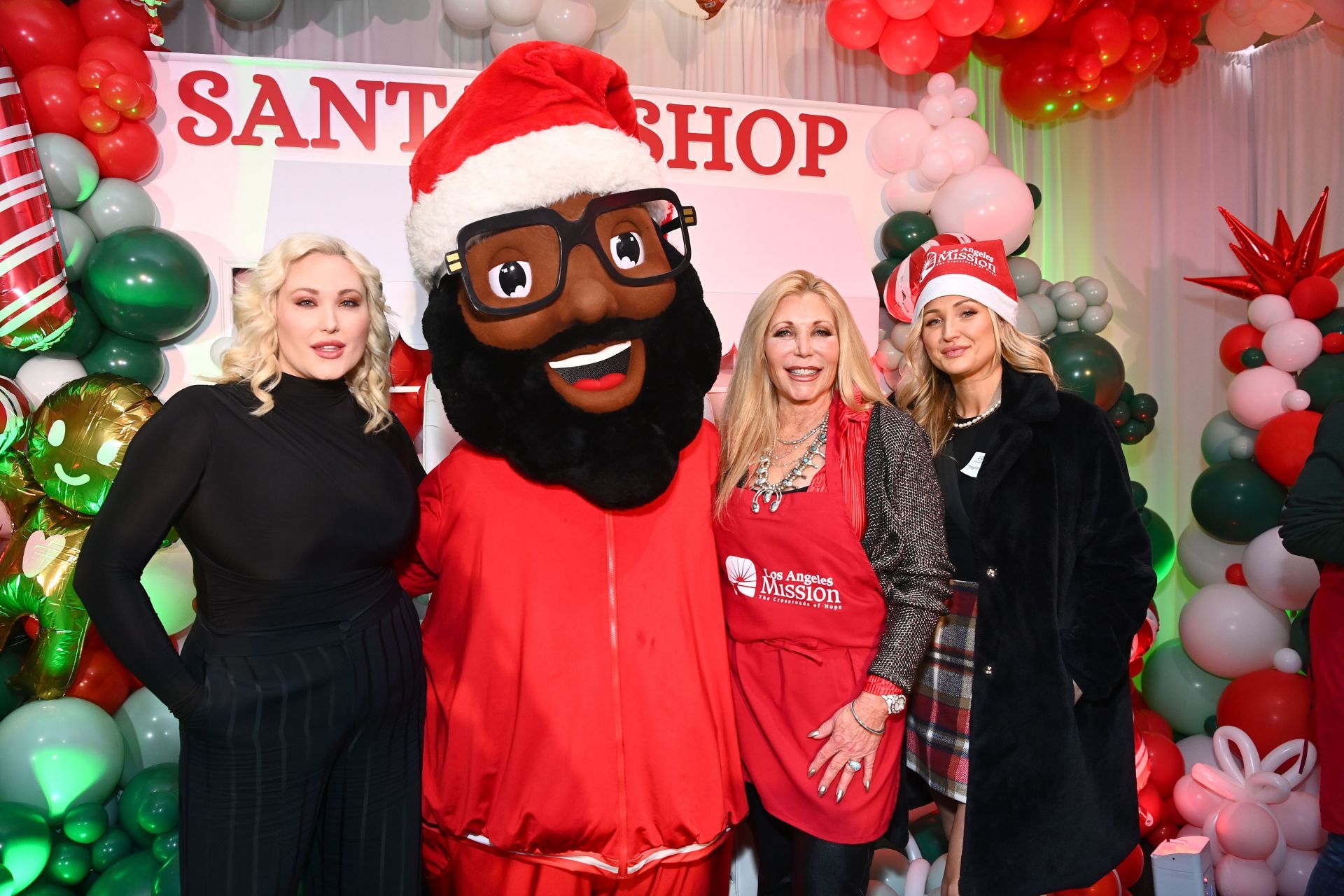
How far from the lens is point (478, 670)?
194cm

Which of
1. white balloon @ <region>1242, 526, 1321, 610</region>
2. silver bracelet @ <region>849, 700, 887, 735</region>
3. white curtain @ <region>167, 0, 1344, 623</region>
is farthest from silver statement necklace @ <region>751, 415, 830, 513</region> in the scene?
white curtain @ <region>167, 0, 1344, 623</region>

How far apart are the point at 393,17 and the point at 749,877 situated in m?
4.00

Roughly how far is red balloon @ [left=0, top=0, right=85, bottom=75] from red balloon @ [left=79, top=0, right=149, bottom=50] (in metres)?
0.07

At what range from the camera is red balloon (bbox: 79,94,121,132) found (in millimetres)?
3326

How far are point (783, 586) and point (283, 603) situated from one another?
1.04 m

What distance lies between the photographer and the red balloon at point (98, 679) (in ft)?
9.93

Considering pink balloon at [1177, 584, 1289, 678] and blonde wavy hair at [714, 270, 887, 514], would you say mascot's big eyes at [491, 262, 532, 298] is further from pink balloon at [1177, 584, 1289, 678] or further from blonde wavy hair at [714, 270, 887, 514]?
pink balloon at [1177, 584, 1289, 678]

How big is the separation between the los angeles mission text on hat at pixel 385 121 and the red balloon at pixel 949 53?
92 centimetres

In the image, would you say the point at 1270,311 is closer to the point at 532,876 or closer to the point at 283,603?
the point at 532,876

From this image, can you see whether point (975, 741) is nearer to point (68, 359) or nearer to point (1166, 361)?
point (68, 359)

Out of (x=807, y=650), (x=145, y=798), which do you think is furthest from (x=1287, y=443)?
(x=145, y=798)

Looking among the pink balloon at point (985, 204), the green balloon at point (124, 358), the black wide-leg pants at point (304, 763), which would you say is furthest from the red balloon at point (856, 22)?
the black wide-leg pants at point (304, 763)

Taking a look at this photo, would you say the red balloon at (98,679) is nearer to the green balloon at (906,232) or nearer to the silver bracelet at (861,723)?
the silver bracelet at (861,723)

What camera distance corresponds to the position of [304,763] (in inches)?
70.3
